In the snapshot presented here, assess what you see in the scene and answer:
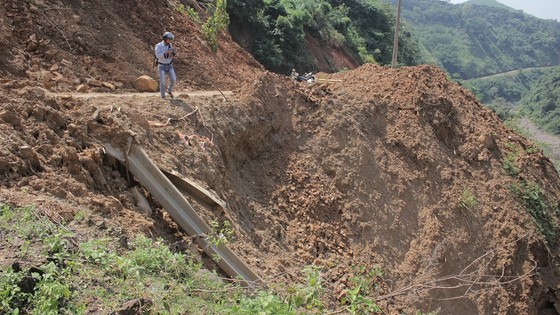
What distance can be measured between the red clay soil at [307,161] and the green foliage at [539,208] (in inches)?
2.3

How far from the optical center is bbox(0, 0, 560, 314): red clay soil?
19.9 feet

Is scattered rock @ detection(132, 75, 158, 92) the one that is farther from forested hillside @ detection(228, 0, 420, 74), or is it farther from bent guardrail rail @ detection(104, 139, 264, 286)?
forested hillside @ detection(228, 0, 420, 74)

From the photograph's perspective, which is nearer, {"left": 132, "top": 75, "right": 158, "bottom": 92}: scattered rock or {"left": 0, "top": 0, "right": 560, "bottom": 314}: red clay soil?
{"left": 0, "top": 0, "right": 560, "bottom": 314}: red clay soil

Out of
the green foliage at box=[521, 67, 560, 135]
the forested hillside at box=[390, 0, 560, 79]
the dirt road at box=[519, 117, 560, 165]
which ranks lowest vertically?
the dirt road at box=[519, 117, 560, 165]

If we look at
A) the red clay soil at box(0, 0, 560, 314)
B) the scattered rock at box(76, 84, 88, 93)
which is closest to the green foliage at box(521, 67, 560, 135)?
the red clay soil at box(0, 0, 560, 314)

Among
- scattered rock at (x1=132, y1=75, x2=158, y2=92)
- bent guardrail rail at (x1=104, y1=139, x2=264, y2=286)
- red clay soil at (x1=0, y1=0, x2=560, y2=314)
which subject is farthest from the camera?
scattered rock at (x1=132, y1=75, x2=158, y2=92)

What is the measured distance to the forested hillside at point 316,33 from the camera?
76.5 ft

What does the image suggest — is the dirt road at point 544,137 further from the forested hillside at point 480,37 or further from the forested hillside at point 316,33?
the forested hillside at point 480,37

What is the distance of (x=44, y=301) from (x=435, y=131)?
8.67 m

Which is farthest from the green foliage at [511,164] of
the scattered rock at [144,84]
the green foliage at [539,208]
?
the scattered rock at [144,84]

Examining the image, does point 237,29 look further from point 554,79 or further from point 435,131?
point 554,79

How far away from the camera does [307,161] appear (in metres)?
9.44

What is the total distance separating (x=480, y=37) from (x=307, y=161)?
101205mm

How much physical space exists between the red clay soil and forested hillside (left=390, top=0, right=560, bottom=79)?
75.1m
